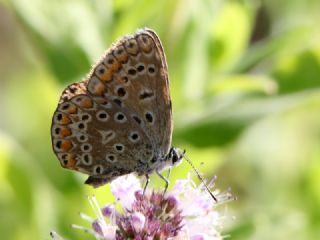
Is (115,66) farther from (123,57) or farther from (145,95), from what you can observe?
(145,95)

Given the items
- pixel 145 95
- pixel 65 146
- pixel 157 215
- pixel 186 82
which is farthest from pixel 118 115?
pixel 186 82

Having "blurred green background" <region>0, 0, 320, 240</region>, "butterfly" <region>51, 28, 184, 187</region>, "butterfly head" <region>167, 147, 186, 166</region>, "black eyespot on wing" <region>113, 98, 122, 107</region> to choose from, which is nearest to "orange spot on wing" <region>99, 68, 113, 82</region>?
"butterfly" <region>51, 28, 184, 187</region>

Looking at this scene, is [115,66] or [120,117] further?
[120,117]

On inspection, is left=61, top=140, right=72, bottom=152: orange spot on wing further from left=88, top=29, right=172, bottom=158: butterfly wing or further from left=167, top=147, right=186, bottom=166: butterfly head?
left=167, top=147, right=186, bottom=166: butterfly head

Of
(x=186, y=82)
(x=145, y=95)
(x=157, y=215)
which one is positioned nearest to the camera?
(x=157, y=215)

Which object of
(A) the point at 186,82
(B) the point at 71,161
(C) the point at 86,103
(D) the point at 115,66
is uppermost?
(A) the point at 186,82
